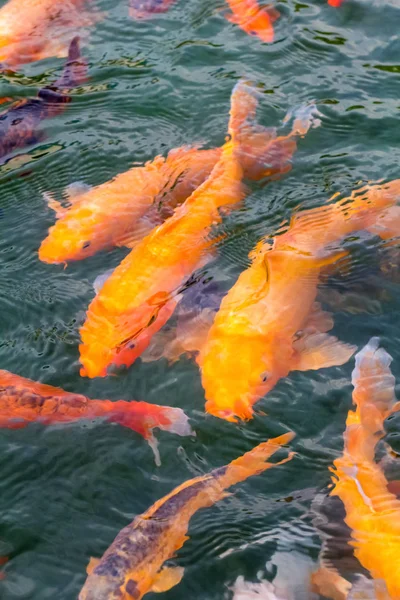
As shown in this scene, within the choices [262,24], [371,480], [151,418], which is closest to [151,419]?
[151,418]

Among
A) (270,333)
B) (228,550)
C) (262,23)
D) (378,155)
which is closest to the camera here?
(228,550)

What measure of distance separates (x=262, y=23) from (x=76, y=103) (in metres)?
2.10

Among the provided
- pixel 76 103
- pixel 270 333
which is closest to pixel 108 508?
pixel 270 333

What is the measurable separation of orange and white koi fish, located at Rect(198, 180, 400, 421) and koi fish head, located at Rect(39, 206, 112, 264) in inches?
46.9

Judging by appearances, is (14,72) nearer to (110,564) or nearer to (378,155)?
(378,155)

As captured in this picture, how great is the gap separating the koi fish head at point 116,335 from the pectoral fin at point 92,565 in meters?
1.25

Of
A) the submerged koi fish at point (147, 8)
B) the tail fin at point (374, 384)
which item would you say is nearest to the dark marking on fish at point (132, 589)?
the tail fin at point (374, 384)

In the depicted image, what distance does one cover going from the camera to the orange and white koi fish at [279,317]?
448 cm

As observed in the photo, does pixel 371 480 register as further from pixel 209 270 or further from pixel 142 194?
pixel 142 194

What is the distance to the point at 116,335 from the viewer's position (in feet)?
15.8

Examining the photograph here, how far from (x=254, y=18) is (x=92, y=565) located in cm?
579

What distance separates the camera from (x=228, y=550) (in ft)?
13.1

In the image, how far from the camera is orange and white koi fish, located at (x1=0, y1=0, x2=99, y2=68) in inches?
298

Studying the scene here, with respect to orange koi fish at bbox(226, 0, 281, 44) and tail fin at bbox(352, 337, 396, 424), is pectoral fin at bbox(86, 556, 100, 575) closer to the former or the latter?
tail fin at bbox(352, 337, 396, 424)
